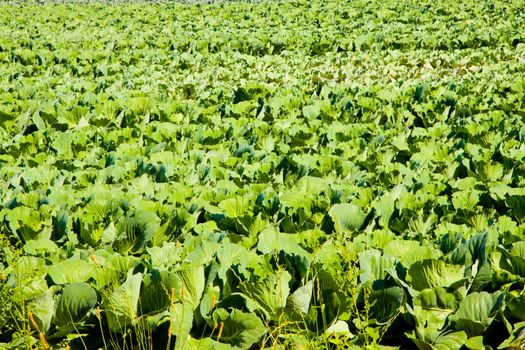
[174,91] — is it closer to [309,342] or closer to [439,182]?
[439,182]

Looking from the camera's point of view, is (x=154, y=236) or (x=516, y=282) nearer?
(x=516, y=282)

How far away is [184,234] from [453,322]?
1.52 m

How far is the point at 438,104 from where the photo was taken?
572cm

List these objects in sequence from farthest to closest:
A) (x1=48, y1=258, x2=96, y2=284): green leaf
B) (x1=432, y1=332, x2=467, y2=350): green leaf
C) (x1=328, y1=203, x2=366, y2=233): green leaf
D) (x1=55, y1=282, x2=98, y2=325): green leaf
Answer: (x1=328, y1=203, x2=366, y2=233): green leaf
(x1=48, y1=258, x2=96, y2=284): green leaf
(x1=55, y1=282, x2=98, y2=325): green leaf
(x1=432, y1=332, x2=467, y2=350): green leaf

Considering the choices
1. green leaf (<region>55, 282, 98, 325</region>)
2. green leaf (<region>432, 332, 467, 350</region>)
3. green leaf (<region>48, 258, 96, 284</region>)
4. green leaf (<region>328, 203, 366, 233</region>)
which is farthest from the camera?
green leaf (<region>328, 203, 366, 233</region>)

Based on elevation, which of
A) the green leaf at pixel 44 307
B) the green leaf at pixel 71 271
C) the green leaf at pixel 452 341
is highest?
the green leaf at pixel 71 271

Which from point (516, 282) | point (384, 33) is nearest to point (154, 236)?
point (516, 282)

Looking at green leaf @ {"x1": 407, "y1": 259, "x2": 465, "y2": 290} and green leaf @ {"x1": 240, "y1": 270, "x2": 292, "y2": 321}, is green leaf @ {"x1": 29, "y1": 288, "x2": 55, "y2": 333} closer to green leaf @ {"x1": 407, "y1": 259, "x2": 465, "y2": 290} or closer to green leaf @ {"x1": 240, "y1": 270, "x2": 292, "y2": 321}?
green leaf @ {"x1": 240, "y1": 270, "x2": 292, "y2": 321}

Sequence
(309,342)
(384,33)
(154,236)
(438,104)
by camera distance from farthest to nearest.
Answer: (384,33) < (438,104) < (154,236) < (309,342)

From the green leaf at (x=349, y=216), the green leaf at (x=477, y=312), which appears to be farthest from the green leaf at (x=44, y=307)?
the green leaf at (x=477, y=312)

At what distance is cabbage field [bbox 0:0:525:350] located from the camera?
7.73 feet

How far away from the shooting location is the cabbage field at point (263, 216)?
236 centimetres

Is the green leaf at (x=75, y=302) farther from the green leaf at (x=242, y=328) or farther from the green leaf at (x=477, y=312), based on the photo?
the green leaf at (x=477, y=312)

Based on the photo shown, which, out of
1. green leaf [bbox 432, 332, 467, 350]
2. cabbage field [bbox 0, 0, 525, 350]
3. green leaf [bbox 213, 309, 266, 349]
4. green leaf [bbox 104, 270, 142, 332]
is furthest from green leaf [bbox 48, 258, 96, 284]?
green leaf [bbox 432, 332, 467, 350]
